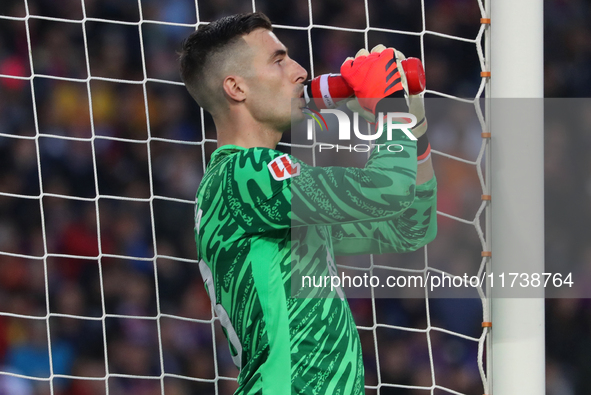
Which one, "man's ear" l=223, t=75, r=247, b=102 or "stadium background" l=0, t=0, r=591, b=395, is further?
"stadium background" l=0, t=0, r=591, b=395

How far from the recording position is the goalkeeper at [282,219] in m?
1.08

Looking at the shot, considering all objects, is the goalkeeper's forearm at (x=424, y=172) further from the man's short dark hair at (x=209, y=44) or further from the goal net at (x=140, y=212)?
the goal net at (x=140, y=212)

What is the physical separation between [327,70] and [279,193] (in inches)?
70.5

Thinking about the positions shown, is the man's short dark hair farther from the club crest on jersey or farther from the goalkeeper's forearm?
the goalkeeper's forearm

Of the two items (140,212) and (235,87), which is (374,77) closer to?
(235,87)

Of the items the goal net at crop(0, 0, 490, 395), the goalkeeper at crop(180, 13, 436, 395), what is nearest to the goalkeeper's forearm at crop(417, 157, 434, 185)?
the goalkeeper at crop(180, 13, 436, 395)

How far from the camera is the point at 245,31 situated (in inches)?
51.3

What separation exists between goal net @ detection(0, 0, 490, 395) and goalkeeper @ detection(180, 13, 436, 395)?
1.29 m

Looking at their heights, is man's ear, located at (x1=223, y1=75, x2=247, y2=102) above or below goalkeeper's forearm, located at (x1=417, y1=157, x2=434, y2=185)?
above

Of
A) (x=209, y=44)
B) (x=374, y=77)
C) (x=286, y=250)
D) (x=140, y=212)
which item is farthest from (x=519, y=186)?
(x=140, y=212)

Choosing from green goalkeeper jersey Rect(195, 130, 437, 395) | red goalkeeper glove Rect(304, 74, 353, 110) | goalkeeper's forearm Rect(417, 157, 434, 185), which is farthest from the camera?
goalkeeper's forearm Rect(417, 157, 434, 185)

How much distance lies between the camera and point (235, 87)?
128 cm

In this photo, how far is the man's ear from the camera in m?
1.28

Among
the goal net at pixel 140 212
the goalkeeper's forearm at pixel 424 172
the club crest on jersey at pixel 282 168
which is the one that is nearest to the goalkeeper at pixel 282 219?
the club crest on jersey at pixel 282 168
